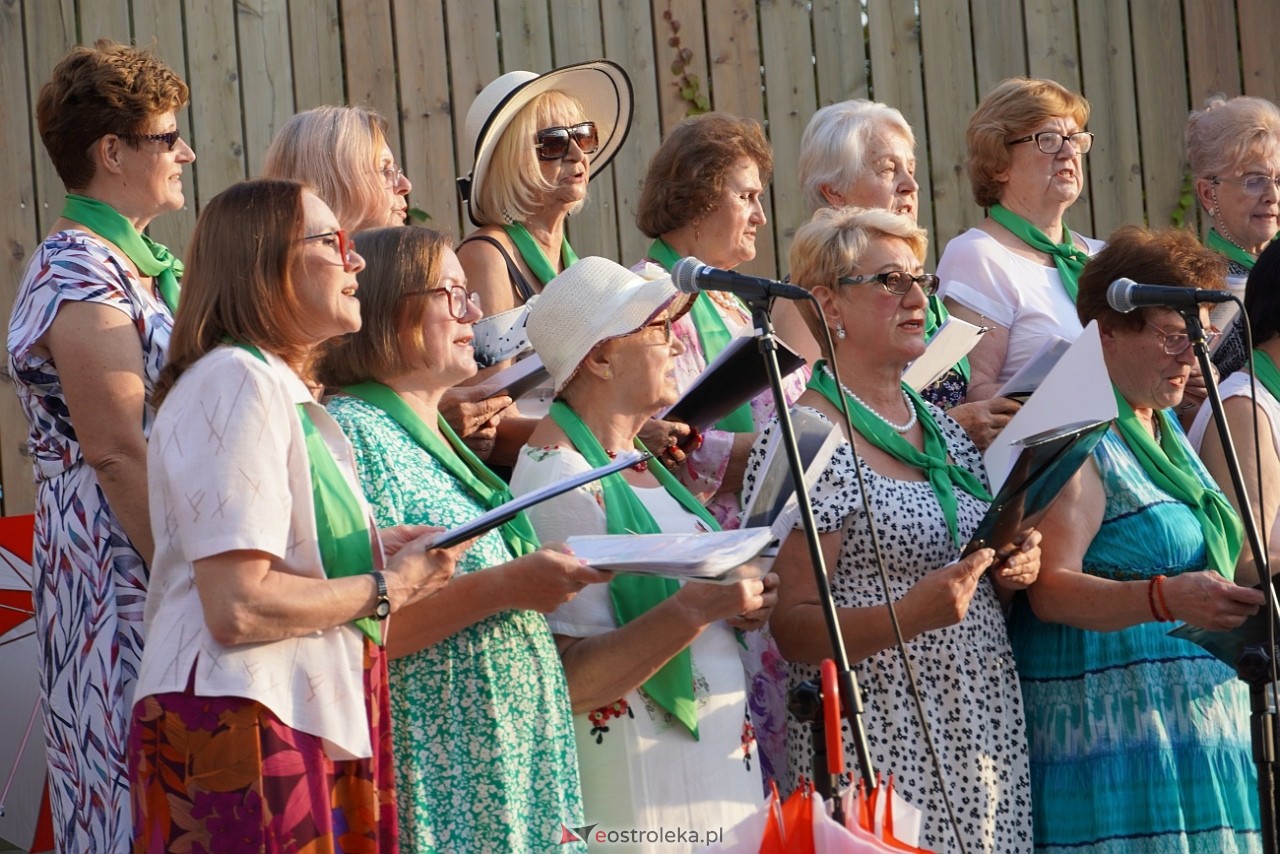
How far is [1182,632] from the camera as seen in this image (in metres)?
3.73

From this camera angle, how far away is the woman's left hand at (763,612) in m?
3.36

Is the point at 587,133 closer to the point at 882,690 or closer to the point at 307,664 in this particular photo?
the point at 882,690

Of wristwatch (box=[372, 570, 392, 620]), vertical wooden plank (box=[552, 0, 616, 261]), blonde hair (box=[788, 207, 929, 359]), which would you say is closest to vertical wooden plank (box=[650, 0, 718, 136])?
vertical wooden plank (box=[552, 0, 616, 261])

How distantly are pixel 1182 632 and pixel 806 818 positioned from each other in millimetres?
1631

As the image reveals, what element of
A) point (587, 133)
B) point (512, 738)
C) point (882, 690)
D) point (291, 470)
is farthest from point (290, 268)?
point (587, 133)

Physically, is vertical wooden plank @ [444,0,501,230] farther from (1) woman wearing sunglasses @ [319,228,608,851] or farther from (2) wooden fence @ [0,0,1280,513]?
(1) woman wearing sunglasses @ [319,228,608,851]

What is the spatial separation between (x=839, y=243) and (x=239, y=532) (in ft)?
6.09

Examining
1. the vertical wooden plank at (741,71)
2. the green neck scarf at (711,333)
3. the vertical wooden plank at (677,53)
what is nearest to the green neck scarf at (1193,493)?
the green neck scarf at (711,333)

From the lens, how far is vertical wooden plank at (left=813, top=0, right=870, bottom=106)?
6.51 m

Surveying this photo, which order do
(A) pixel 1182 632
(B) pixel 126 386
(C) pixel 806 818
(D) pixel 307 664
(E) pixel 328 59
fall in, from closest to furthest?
(C) pixel 806 818 → (D) pixel 307 664 → (B) pixel 126 386 → (A) pixel 1182 632 → (E) pixel 328 59

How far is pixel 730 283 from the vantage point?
3068 millimetres

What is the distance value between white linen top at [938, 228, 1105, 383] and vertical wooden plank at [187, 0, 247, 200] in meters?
2.39

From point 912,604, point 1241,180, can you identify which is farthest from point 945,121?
point 912,604

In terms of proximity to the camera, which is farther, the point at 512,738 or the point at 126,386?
the point at 126,386
